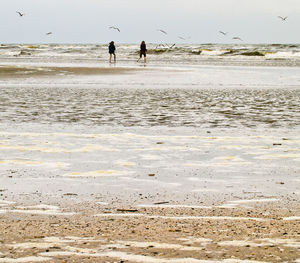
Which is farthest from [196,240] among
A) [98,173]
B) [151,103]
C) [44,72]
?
[44,72]

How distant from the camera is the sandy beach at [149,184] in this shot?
14.1ft

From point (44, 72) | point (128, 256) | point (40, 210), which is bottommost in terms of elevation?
point (44, 72)

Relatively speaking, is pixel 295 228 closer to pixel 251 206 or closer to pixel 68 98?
pixel 251 206

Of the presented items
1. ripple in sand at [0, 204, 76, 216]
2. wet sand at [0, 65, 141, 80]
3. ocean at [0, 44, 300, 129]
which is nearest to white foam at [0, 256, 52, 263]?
ripple in sand at [0, 204, 76, 216]

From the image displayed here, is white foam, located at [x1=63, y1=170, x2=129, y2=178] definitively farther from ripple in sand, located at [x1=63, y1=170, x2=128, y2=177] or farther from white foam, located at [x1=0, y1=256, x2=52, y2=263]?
white foam, located at [x1=0, y1=256, x2=52, y2=263]

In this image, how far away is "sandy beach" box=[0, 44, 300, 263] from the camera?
4289 millimetres

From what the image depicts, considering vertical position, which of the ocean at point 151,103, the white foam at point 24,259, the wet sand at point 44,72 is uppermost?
the white foam at point 24,259

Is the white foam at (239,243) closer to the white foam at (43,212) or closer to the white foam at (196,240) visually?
the white foam at (196,240)

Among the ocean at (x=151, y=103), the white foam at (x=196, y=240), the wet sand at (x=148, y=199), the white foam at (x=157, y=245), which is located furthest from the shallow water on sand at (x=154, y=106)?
the white foam at (x=157, y=245)

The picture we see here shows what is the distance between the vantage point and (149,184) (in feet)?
21.2

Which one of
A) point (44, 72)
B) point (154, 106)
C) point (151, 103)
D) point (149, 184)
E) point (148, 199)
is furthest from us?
point (44, 72)

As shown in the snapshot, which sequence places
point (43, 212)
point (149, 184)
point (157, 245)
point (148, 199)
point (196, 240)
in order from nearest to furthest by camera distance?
point (157, 245)
point (196, 240)
point (43, 212)
point (148, 199)
point (149, 184)

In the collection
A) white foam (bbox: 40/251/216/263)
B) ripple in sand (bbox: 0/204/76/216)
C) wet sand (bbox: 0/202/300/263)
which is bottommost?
ripple in sand (bbox: 0/204/76/216)

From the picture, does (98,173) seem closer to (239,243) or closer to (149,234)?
(149,234)
